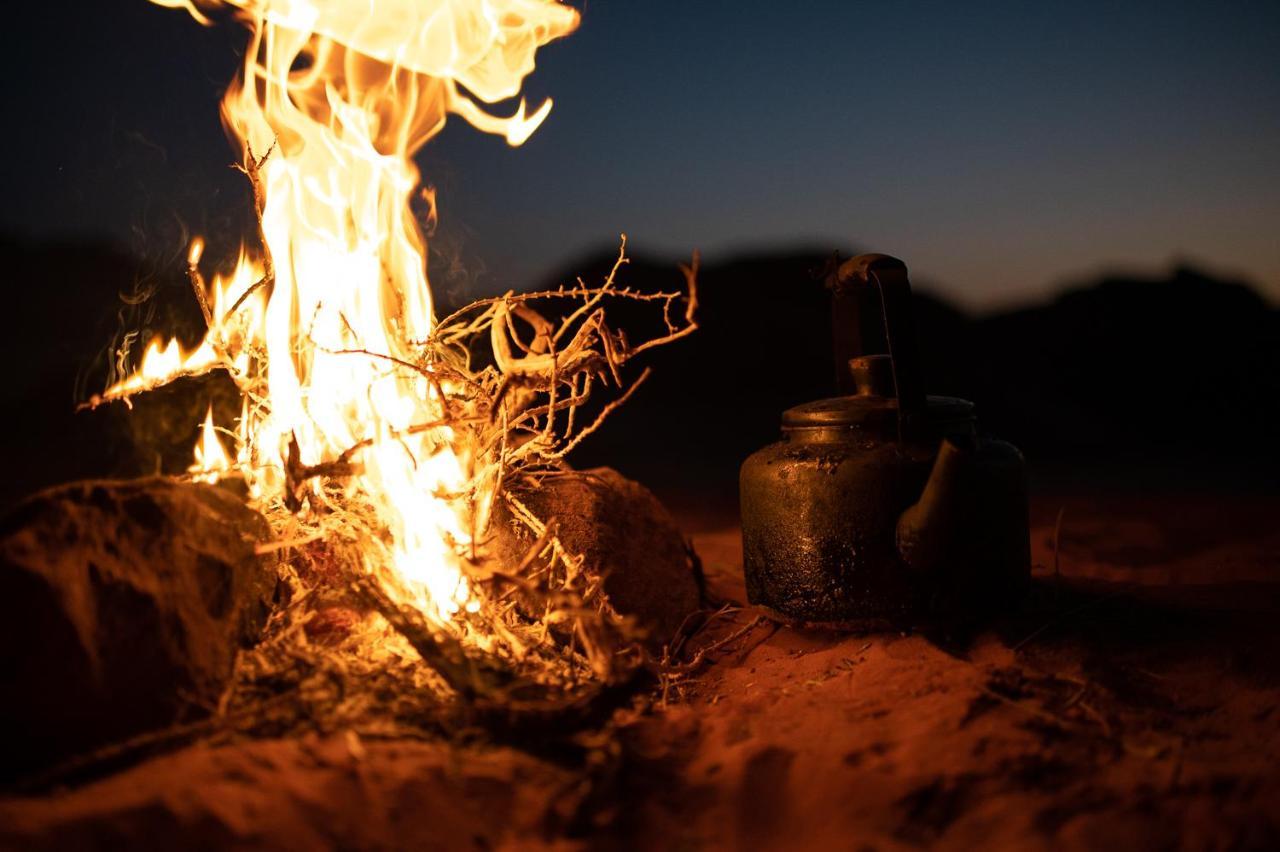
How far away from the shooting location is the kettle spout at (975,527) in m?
3.10

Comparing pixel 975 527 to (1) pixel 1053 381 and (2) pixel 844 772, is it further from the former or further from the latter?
(1) pixel 1053 381

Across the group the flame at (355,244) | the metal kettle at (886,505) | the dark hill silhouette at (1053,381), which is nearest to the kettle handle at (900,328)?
the metal kettle at (886,505)

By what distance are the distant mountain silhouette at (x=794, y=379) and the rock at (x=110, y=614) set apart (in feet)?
6.75

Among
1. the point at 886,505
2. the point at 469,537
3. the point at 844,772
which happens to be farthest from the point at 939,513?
the point at 469,537

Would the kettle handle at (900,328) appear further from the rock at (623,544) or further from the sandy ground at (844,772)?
the rock at (623,544)

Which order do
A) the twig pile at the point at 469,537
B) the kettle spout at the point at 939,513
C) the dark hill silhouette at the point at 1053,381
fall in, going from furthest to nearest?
the dark hill silhouette at the point at 1053,381, the kettle spout at the point at 939,513, the twig pile at the point at 469,537

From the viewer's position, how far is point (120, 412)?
32.9 ft

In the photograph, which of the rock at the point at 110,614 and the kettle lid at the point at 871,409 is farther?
the kettle lid at the point at 871,409

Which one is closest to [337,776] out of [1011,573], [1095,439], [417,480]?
[417,480]

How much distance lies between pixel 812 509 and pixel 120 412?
9335mm

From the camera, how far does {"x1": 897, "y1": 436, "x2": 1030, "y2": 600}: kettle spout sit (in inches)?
122

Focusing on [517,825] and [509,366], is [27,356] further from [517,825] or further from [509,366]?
[517,825]

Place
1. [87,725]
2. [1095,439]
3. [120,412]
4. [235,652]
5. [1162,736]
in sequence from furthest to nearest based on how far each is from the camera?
[1095,439] < [120,412] < [235,652] < [1162,736] < [87,725]

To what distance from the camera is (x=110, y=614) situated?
8.12 feet
